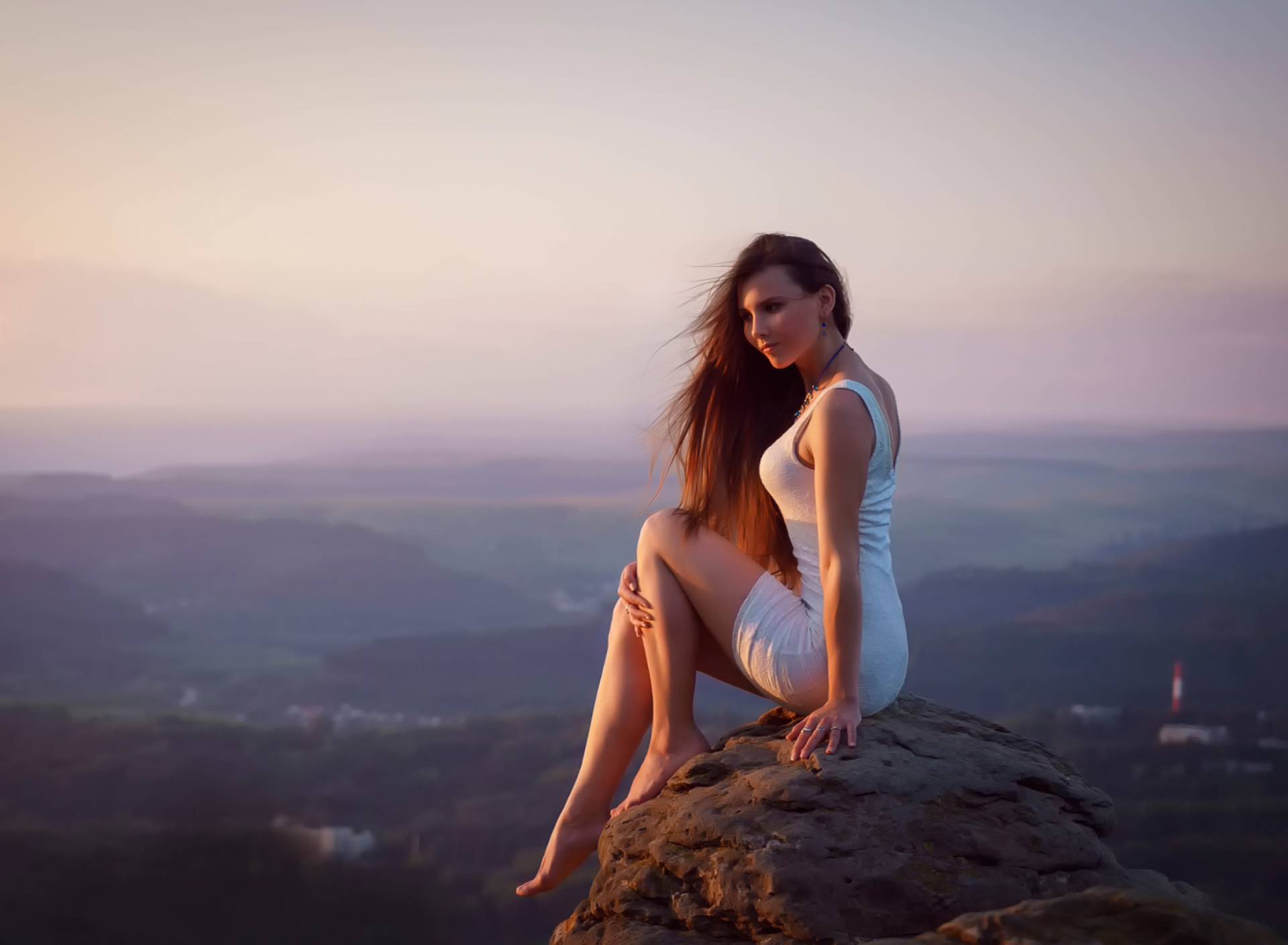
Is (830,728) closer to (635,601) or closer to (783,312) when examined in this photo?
(635,601)

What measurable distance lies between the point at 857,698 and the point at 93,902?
12742 millimetres

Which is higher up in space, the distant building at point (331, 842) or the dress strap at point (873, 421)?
the dress strap at point (873, 421)

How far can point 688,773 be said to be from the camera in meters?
2.76

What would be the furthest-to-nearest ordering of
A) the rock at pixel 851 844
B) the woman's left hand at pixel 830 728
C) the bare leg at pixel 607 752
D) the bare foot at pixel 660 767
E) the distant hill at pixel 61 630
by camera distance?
the distant hill at pixel 61 630 < the bare leg at pixel 607 752 < the bare foot at pixel 660 767 < the woman's left hand at pixel 830 728 < the rock at pixel 851 844

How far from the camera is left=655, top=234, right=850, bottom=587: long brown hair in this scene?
3.15m

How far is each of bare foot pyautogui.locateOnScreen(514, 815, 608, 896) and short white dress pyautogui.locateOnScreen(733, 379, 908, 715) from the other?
2.20 feet

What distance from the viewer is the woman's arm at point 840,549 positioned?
260 centimetres

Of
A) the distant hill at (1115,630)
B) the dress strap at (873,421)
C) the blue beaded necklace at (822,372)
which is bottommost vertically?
the distant hill at (1115,630)

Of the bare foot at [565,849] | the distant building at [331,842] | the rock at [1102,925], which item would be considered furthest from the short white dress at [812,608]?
the distant building at [331,842]

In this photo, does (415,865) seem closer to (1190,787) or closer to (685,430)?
(1190,787)

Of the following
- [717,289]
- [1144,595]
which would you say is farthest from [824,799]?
[1144,595]

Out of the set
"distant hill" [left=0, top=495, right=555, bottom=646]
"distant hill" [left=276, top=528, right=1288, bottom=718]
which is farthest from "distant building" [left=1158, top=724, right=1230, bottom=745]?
"distant hill" [left=0, top=495, right=555, bottom=646]

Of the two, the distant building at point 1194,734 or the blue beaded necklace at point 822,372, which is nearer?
the blue beaded necklace at point 822,372

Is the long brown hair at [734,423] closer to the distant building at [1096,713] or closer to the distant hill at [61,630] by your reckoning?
the distant building at [1096,713]
